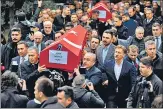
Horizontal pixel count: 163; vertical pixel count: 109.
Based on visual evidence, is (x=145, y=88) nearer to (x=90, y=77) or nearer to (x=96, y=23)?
(x=90, y=77)

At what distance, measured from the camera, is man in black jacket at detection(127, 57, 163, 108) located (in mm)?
7375

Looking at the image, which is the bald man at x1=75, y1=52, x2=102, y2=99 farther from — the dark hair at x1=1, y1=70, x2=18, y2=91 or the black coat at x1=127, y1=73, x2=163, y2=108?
the dark hair at x1=1, y1=70, x2=18, y2=91

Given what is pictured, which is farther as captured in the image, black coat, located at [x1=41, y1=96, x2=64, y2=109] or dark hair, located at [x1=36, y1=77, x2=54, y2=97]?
dark hair, located at [x1=36, y1=77, x2=54, y2=97]

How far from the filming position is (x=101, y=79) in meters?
8.31

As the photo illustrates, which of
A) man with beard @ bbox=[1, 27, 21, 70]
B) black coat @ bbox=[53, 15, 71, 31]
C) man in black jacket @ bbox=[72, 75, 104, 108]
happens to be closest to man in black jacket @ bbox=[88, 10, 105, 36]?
black coat @ bbox=[53, 15, 71, 31]

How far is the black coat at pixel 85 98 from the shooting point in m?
7.29

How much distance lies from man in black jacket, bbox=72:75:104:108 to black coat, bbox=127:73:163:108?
52cm

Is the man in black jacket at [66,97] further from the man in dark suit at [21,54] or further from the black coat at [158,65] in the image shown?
the man in dark suit at [21,54]

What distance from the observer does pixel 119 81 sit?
332 inches

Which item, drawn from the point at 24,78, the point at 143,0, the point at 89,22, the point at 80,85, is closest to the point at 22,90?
the point at 24,78

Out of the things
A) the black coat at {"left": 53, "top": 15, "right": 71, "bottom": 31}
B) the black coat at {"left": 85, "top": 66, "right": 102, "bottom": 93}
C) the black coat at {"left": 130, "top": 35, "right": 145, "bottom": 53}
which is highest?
the black coat at {"left": 53, "top": 15, "right": 71, "bottom": 31}

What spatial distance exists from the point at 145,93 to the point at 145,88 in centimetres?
8

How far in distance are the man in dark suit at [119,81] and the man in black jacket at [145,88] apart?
2.38 feet

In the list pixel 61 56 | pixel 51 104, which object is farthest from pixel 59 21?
pixel 51 104
